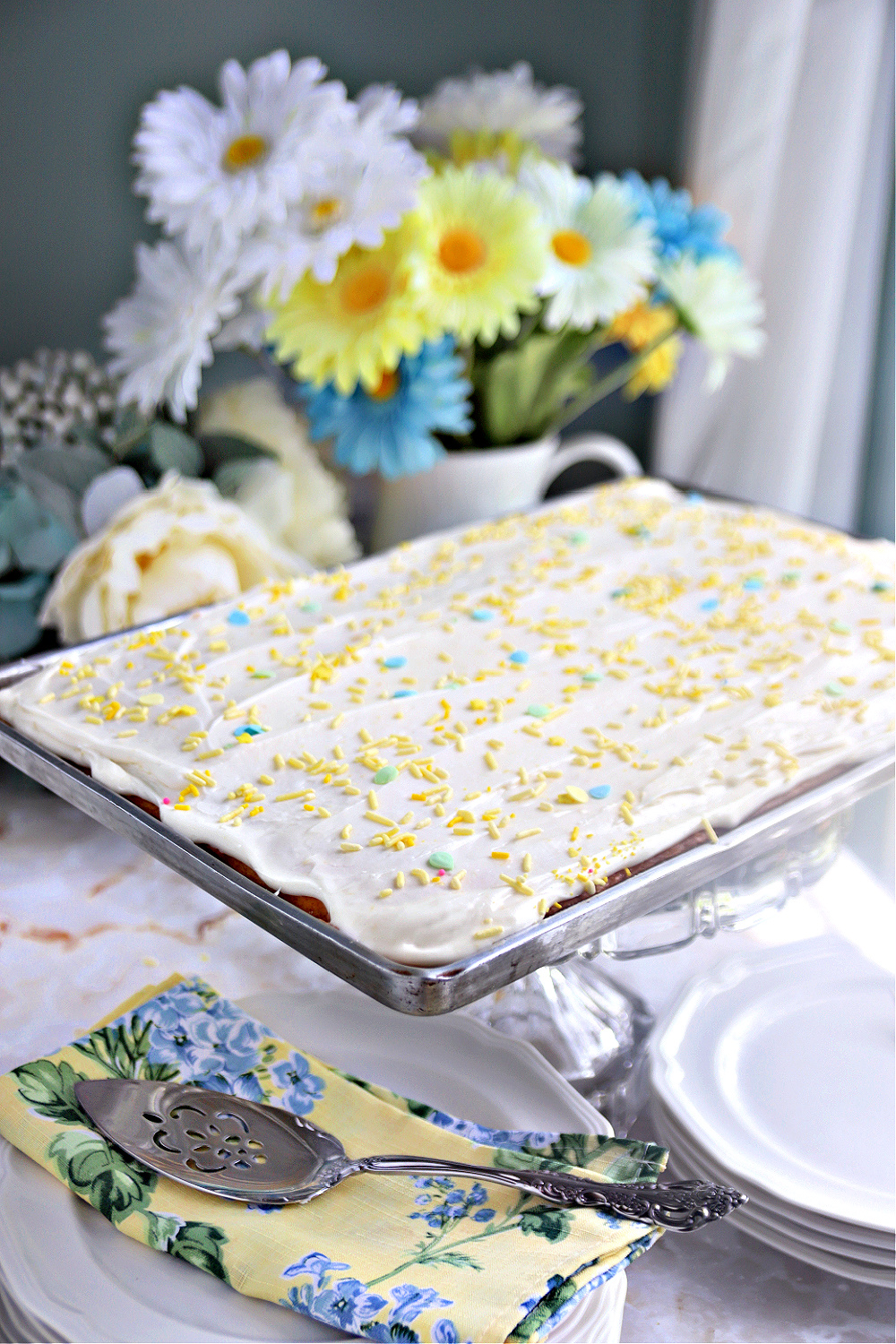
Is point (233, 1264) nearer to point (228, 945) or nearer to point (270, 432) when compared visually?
point (228, 945)

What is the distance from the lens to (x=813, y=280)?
1278 mm

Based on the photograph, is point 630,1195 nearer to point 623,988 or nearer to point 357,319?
point 623,988

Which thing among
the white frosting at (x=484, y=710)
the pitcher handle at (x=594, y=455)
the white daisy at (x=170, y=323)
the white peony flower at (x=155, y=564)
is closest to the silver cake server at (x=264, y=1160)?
the white frosting at (x=484, y=710)

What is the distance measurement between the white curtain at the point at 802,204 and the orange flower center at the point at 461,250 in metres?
0.46

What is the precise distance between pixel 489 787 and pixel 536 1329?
0.26 metres

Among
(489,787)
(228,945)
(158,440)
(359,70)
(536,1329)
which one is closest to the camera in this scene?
(536,1329)

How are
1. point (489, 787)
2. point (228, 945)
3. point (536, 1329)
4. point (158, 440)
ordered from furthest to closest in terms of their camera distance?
point (158, 440), point (228, 945), point (489, 787), point (536, 1329)

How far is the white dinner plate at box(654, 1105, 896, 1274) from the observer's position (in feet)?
1.72

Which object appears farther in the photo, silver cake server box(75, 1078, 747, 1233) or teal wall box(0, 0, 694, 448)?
teal wall box(0, 0, 694, 448)

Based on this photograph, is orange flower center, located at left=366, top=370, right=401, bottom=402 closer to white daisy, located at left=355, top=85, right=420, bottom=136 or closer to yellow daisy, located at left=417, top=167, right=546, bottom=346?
yellow daisy, located at left=417, top=167, right=546, bottom=346

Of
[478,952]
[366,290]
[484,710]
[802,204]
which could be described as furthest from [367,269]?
[478,952]

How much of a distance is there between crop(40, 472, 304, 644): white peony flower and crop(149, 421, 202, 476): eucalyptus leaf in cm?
8

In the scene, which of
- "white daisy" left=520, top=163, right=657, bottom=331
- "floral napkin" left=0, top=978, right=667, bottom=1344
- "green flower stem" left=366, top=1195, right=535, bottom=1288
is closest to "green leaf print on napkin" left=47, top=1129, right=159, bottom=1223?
"floral napkin" left=0, top=978, right=667, bottom=1344

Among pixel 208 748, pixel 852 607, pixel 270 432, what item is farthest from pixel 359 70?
pixel 208 748
